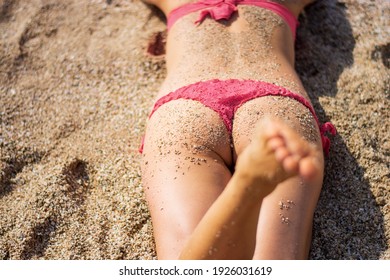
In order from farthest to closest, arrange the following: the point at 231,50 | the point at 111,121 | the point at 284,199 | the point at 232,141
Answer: the point at 111,121 → the point at 231,50 → the point at 232,141 → the point at 284,199

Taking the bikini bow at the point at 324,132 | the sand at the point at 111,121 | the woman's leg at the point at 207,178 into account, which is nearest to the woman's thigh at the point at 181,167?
the woman's leg at the point at 207,178

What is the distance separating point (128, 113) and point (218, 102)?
0.74 meters

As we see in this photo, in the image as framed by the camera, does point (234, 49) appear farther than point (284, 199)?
→ Yes

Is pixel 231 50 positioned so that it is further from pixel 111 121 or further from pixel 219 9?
pixel 111 121

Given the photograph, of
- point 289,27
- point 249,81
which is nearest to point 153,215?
point 249,81

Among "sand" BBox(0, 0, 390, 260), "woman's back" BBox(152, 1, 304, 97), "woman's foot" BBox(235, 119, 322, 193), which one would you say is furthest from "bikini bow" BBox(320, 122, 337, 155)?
"woman's foot" BBox(235, 119, 322, 193)

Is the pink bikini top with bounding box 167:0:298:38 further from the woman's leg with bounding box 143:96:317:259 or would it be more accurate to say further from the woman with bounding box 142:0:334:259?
the woman's leg with bounding box 143:96:317:259

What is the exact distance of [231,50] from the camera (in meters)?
2.15

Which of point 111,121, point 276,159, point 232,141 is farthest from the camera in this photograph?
point 111,121

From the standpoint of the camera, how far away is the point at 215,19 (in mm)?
2232

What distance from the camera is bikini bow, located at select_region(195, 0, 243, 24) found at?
2221mm

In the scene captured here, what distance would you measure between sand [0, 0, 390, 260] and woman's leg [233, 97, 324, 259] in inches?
13.8

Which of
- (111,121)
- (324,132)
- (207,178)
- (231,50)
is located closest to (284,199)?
(207,178)

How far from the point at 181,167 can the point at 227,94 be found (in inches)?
14.2
